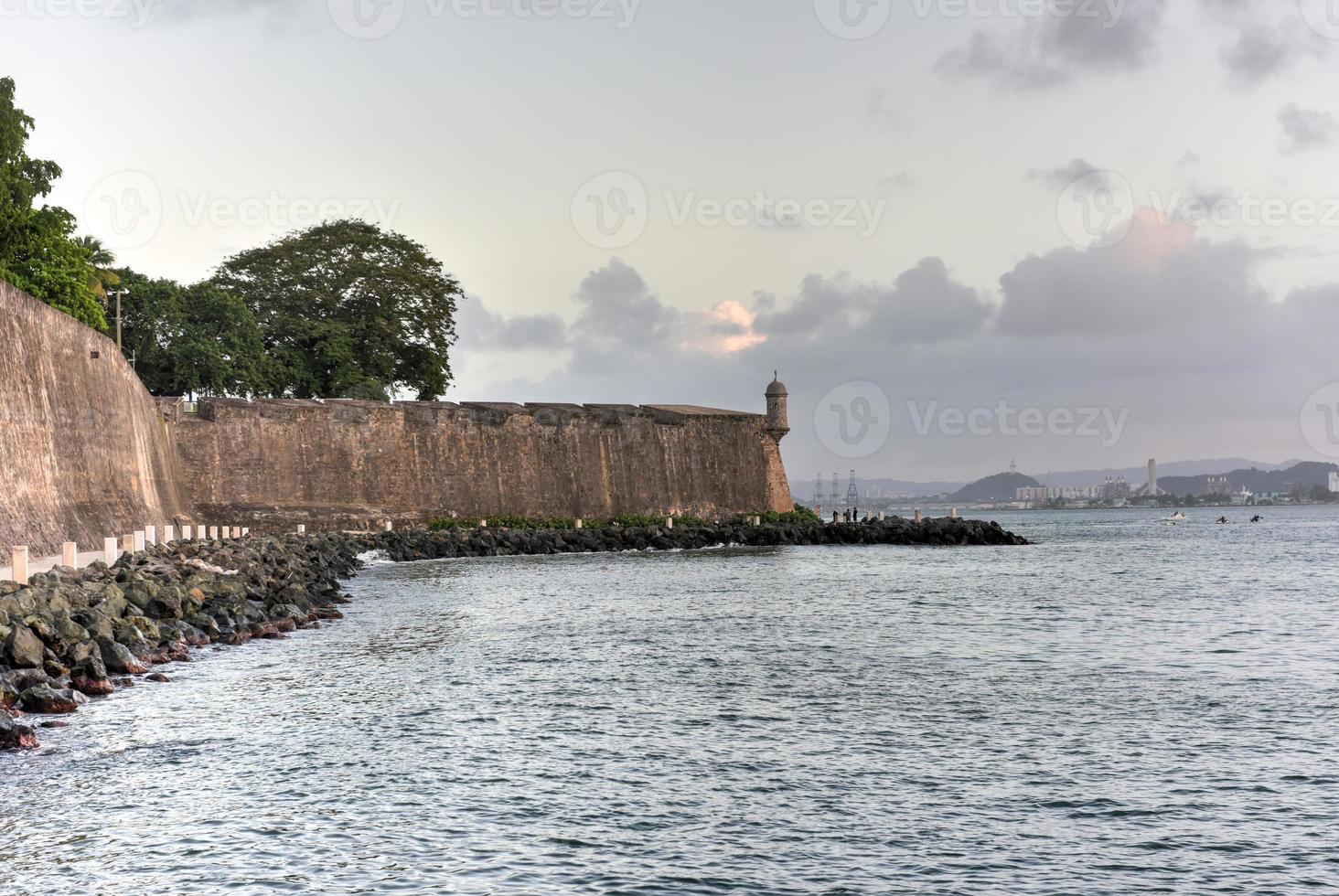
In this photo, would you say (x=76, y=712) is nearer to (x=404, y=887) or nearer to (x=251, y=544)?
(x=404, y=887)

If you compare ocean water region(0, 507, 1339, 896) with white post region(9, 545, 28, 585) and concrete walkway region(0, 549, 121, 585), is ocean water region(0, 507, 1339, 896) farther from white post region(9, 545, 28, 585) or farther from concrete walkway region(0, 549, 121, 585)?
concrete walkway region(0, 549, 121, 585)

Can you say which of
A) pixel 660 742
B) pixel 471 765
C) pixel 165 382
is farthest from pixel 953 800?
pixel 165 382

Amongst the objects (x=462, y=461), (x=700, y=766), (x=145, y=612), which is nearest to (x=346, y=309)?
(x=462, y=461)

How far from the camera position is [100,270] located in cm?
4656

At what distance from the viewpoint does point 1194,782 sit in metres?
8.98

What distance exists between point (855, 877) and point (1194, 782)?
11.6ft

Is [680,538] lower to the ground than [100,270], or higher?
lower

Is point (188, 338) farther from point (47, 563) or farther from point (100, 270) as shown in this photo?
point (47, 563)

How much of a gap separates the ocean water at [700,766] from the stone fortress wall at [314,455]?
9.19 metres

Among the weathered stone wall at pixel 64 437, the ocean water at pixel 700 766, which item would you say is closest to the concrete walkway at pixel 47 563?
the weathered stone wall at pixel 64 437

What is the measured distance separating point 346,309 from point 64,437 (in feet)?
97.0

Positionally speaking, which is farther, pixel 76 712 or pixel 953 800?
pixel 76 712

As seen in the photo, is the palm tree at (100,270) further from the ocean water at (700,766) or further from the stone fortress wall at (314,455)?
the ocean water at (700,766)

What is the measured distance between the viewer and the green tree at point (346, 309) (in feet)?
169
